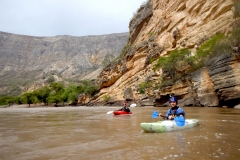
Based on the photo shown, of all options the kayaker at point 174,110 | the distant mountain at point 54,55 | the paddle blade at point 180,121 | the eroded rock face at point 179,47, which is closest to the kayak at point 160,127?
the paddle blade at point 180,121

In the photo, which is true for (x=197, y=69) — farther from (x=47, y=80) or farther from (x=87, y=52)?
(x=87, y=52)

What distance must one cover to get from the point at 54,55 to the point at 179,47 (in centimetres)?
11730

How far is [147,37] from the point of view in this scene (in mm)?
41000

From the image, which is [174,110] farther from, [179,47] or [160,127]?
[179,47]

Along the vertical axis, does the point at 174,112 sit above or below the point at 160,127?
above

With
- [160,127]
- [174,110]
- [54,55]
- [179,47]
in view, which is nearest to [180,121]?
[160,127]

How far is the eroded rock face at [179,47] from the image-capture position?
1856cm

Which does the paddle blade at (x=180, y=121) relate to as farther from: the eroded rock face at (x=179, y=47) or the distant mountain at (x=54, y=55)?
the distant mountain at (x=54, y=55)

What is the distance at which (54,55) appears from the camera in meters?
137

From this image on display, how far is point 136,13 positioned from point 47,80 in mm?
54370

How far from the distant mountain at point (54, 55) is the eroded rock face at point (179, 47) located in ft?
205

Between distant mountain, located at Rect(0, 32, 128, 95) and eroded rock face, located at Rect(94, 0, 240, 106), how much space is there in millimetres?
62467

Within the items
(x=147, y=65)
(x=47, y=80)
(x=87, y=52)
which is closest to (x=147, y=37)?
(x=147, y=65)

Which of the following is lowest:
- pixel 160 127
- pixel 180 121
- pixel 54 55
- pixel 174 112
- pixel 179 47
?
pixel 160 127
